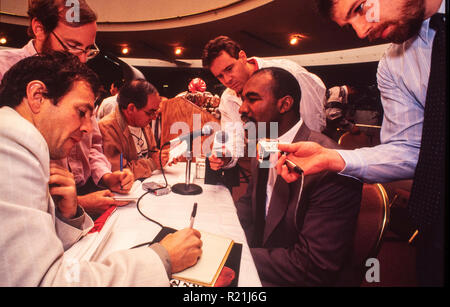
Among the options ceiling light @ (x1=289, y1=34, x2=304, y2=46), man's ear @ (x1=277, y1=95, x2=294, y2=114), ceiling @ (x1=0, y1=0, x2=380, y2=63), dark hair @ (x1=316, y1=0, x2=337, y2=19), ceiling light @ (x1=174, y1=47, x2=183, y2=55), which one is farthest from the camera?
ceiling light @ (x1=174, y1=47, x2=183, y2=55)

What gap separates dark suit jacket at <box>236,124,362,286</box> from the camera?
2.84 ft

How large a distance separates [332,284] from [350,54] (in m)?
5.50

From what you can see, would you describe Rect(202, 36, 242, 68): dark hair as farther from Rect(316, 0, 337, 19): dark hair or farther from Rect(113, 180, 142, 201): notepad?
Rect(113, 180, 142, 201): notepad

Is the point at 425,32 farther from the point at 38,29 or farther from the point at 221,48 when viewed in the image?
the point at 38,29

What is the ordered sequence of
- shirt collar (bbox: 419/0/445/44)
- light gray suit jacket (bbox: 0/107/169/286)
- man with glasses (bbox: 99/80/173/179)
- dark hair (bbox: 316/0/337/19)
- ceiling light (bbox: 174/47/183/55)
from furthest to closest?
ceiling light (bbox: 174/47/183/55) → man with glasses (bbox: 99/80/173/179) → dark hair (bbox: 316/0/337/19) → shirt collar (bbox: 419/0/445/44) → light gray suit jacket (bbox: 0/107/169/286)

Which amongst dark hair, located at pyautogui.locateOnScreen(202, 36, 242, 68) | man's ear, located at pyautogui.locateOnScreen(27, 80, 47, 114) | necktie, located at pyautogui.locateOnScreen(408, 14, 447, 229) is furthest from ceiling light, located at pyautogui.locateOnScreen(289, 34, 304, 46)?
man's ear, located at pyautogui.locateOnScreen(27, 80, 47, 114)

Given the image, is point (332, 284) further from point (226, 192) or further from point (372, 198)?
point (226, 192)

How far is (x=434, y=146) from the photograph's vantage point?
68 centimetres

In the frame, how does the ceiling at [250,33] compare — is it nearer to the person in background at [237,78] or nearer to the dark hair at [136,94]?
the person in background at [237,78]

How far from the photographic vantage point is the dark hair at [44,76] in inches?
25.5

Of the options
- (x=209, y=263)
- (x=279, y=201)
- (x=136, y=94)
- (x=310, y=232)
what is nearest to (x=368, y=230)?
(x=310, y=232)

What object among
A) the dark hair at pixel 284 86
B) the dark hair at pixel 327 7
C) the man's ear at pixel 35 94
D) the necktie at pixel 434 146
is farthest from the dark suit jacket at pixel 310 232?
the man's ear at pixel 35 94

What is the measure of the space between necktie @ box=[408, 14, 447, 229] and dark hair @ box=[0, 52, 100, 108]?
3.87 ft

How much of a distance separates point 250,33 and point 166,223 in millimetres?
4877
